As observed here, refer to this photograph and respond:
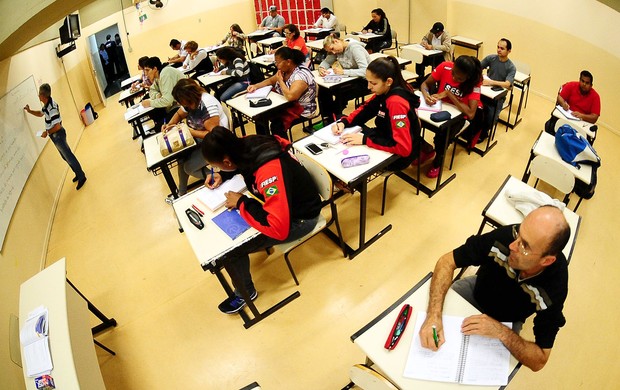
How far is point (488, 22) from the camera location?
5.62 meters

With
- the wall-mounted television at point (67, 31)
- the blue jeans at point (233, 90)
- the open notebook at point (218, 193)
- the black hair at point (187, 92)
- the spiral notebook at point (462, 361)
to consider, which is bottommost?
the spiral notebook at point (462, 361)

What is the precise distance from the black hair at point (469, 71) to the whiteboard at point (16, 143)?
170 inches

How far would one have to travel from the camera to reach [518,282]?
148cm

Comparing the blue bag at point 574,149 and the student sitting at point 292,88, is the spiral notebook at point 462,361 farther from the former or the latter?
the student sitting at point 292,88

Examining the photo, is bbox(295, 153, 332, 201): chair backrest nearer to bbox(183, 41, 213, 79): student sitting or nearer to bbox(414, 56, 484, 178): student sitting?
bbox(414, 56, 484, 178): student sitting

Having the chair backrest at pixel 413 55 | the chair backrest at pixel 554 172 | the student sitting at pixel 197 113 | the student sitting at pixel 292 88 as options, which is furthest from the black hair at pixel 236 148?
the chair backrest at pixel 413 55

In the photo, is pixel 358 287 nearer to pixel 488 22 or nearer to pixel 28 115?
pixel 28 115

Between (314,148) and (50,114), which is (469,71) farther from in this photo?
(50,114)

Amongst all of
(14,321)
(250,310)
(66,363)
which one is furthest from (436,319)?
(14,321)

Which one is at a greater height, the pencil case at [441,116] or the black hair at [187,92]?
the black hair at [187,92]

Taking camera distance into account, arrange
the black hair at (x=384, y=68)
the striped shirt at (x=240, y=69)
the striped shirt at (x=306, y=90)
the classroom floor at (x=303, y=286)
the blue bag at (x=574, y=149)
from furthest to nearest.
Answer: the striped shirt at (x=240, y=69) < the striped shirt at (x=306, y=90) < the blue bag at (x=574, y=149) < the black hair at (x=384, y=68) < the classroom floor at (x=303, y=286)

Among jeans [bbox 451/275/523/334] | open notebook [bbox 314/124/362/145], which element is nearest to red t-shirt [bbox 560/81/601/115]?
open notebook [bbox 314/124/362/145]

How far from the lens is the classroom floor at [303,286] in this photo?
7.42 ft

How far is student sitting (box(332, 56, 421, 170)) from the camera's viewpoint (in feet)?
8.53
